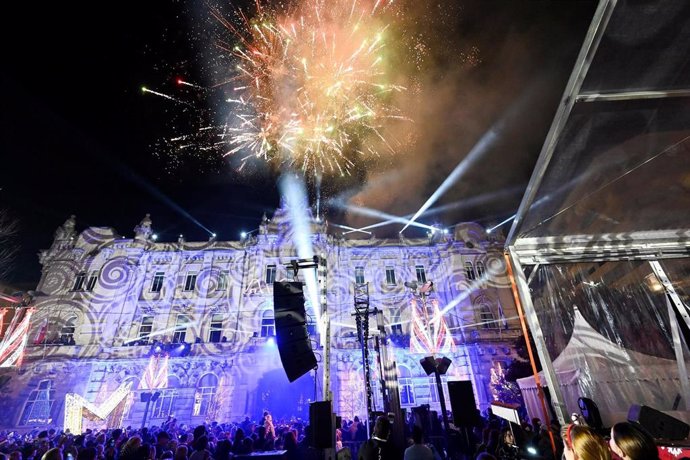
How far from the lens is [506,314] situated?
2484 cm

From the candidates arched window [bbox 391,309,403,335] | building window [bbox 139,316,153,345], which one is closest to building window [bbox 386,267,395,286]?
arched window [bbox 391,309,403,335]

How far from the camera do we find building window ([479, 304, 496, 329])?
80.8 feet

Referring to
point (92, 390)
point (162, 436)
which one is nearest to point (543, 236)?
point (162, 436)

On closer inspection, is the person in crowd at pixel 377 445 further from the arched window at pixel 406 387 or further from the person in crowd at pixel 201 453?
the arched window at pixel 406 387

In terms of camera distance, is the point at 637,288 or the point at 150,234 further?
the point at 150,234

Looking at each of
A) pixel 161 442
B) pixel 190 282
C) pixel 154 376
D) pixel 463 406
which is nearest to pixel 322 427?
pixel 463 406

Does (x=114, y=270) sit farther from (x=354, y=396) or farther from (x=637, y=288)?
(x=637, y=288)

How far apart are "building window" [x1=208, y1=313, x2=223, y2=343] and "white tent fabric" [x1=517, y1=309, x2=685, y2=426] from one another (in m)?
23.9

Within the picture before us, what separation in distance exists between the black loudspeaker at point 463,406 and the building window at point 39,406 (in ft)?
92.3

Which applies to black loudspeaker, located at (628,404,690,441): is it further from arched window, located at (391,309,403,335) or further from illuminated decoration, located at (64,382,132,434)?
illuminated decoration, located at (64,382,132,434)

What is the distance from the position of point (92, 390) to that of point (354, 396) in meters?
18.5

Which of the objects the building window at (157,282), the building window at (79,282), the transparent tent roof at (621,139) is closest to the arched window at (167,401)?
the building window at (157,282)

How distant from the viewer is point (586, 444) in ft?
A: 8.25

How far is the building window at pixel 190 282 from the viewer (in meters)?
26.0
